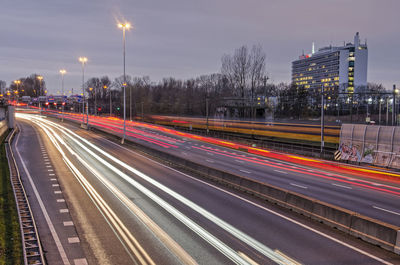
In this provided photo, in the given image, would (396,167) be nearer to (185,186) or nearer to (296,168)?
(296,168)

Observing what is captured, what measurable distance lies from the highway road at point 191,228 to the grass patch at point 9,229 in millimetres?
2192

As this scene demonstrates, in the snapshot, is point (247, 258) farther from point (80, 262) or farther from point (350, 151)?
point (350, 151)

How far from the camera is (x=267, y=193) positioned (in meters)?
17.5

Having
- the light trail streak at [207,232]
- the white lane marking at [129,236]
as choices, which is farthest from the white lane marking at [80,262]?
the light trail streak at [207,232]

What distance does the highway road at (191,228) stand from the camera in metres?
10.8

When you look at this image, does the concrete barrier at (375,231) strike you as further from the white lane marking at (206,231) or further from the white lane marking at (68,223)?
the white lane marking at (68,223)

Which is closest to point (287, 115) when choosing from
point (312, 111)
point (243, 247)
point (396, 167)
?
point (312, 111)

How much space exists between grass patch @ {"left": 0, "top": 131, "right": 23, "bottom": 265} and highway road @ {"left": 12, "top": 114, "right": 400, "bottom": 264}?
2.19 m

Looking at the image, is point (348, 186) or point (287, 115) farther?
point (287, 115)

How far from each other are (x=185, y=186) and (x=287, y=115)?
79335 mm

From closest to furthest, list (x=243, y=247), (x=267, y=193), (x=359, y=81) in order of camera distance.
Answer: (x=243, y=247), (x=267, y=193), (x=359, y=81)

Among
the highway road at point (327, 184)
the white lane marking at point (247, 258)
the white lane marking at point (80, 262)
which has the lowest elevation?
the highway road at point (327, 184)

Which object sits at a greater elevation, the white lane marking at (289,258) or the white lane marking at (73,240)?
the white lane marking at (289,258)

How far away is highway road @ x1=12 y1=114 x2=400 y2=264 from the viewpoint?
1077 cm
